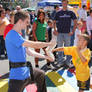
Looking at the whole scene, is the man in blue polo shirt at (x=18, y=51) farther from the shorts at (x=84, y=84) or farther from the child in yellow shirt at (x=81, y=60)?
the shorts at (x=84, y=84)

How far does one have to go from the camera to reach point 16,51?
323 centimetres

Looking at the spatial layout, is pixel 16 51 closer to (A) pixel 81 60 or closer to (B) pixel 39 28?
(A) pixel 81 60

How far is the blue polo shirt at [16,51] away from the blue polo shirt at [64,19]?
142 inches

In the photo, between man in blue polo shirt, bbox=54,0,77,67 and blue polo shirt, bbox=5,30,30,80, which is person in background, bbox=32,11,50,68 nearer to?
man in blue polo shirt, bbox=54,0,77,67

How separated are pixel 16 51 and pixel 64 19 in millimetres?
3802

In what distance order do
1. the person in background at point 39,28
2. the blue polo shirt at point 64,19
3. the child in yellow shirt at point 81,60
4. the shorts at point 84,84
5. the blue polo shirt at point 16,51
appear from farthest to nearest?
the blue polo shirt at point 64,19 < the person in background at point 39,28 < the shorts at point 84,84 < the child in yellow shirt at point 81,60 < the blue polo shirt at point 16,51

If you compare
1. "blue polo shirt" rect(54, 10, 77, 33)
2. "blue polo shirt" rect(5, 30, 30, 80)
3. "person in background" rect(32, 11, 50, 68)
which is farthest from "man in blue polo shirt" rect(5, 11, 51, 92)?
"blue polo shirt" rect(54, 10, 77, 33)

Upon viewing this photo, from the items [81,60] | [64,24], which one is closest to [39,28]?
[64,24]

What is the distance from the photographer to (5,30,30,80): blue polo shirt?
313 centimetres

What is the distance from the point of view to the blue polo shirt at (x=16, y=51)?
10.3ft

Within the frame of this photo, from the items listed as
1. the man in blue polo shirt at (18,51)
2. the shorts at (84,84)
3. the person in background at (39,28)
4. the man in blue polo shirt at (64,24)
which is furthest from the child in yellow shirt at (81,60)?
the man in blue polo shirt at (64,24)

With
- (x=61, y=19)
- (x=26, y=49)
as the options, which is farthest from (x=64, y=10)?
(x=26, y=49)

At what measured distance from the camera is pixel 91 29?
8.77 meters

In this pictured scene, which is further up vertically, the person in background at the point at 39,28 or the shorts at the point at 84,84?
the person in background at the point at 39,28
